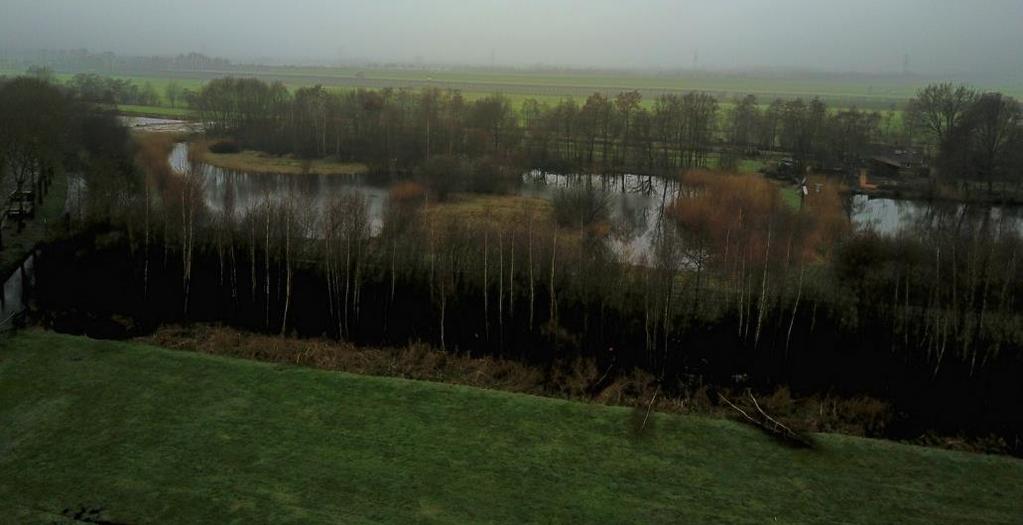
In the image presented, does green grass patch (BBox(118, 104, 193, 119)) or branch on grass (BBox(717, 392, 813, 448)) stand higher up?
green grass patch (BBox(118, 104, 193, 119))

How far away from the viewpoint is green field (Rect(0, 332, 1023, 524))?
840cm

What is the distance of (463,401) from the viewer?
10945mm

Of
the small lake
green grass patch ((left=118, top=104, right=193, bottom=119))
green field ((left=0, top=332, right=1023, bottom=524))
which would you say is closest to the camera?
green field ((left=0, top=332, right=1023, bottom=524))

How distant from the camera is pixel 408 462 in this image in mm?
9281

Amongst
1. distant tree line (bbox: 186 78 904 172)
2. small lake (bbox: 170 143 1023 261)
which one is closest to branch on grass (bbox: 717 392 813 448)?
small lake (bbox: 170 143 1023 261)

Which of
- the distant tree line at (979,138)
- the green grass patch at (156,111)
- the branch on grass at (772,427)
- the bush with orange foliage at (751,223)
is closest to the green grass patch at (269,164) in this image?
the green grass patch at (156,111)

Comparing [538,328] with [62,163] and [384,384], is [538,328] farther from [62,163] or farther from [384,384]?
[62,163]

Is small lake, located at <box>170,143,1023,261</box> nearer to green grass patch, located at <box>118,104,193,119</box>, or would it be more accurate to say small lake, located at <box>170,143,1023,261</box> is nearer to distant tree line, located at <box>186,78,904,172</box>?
distant tree line, located at <box>186,78,904,172</box>

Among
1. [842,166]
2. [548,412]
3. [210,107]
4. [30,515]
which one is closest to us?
[30,515]

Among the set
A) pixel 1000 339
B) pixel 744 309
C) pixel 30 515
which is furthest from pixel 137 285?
pixel 1000 339

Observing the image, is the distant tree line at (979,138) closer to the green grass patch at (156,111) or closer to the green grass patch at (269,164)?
the green grass patch at (269,164)

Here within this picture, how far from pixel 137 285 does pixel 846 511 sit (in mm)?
12890

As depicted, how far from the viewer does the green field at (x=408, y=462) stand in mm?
8398

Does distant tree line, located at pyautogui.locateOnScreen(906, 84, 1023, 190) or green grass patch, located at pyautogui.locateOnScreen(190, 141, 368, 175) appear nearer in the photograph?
distant tree line, located at pyautogui.locateOnScreen(906, 84, 1023, 190)
